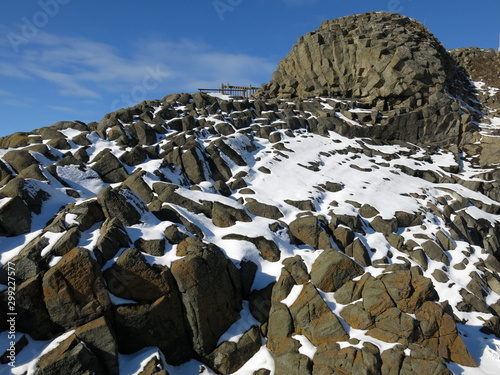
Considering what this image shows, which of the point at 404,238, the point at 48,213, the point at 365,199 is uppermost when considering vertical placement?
the point at 48,213

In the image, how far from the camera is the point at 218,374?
38.3 feet

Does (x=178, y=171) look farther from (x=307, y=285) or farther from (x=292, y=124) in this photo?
(x=292, y=124)

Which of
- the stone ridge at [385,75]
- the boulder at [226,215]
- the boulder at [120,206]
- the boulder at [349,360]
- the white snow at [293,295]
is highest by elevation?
the stone ridge at [385,75]

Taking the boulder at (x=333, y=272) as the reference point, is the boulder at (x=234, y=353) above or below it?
below

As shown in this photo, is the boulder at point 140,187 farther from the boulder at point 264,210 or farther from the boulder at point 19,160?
the boulder at point 264,210

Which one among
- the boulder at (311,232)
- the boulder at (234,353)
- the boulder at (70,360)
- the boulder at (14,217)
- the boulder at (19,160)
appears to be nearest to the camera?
the boulder at (70,360)

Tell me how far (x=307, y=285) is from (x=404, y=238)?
976 cm

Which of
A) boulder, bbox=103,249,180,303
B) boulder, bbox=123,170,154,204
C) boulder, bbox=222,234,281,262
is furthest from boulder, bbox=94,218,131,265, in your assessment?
boulder, bbox=222,234,281,262

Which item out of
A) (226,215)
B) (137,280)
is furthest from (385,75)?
(137,280)

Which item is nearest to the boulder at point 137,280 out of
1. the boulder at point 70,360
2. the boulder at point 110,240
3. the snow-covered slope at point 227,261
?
the snow-covered slope at point 227,261

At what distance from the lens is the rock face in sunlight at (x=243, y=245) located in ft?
35.2

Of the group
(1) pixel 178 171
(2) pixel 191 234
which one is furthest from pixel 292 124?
(2) pixel 191 234

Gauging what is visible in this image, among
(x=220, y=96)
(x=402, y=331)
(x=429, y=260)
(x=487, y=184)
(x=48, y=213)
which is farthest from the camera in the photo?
(x=220, y=96)

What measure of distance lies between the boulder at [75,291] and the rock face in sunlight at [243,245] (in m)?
0.05
